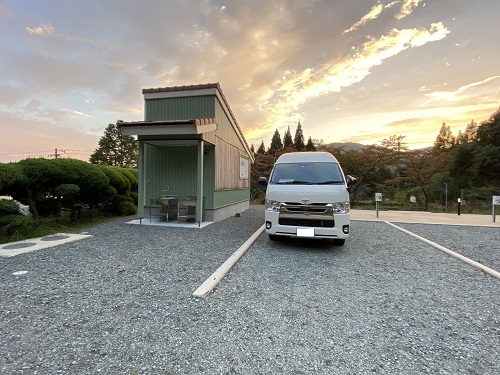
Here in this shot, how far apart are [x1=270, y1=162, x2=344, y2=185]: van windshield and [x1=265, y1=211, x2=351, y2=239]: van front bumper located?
831 millimetres

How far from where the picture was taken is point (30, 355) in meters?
1.72

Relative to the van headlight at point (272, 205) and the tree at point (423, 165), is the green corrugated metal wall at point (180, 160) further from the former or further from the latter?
the tree at point (423, 165)

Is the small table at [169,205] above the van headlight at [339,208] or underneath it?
underneath

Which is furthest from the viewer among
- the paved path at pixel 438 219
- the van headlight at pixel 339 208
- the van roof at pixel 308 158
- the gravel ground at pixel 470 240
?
the paved path at pixel 438 219

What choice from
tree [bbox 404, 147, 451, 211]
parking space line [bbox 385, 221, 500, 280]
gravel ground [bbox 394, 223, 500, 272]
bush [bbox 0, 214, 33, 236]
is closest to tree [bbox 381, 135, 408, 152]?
tree [bbox 404, 147, 451, 211]

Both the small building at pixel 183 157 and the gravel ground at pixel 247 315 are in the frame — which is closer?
the gravel ground at pixel 247 315

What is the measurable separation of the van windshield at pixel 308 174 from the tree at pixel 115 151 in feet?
98.0

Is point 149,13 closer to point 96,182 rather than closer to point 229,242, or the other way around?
point 96,182

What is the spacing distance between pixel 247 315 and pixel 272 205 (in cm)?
265

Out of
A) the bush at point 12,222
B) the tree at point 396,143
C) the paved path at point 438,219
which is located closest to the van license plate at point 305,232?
the paved path at point 438,219

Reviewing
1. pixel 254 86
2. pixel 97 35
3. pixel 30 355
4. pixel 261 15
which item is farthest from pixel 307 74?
pixel 30 355

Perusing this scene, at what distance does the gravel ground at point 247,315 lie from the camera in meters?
1.73

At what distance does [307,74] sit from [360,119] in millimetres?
7010

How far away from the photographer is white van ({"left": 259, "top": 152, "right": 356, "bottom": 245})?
4.42m
